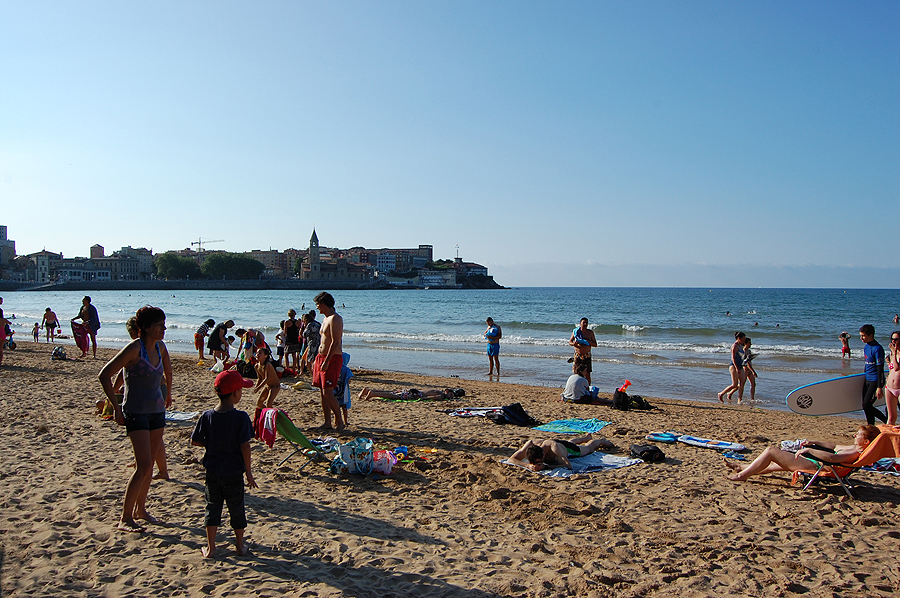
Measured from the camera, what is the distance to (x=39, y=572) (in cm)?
359

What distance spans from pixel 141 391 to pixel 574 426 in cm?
587

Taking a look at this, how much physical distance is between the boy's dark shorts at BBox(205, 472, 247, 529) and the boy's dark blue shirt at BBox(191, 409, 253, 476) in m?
0.07

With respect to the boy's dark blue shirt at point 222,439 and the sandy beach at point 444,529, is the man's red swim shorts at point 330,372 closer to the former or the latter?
the sandy beach at point 444,529

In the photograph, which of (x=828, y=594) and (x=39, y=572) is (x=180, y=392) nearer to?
(x=39, y=572)

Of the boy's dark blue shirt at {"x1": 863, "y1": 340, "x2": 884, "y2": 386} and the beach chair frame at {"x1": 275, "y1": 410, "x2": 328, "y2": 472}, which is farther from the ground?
the boy's dark blue shirt at {"x1": 863, "y1": 340, "x2": 884, "y2": 386}

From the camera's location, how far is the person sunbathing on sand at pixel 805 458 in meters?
5.36

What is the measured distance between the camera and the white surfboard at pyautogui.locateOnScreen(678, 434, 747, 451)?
7010mm

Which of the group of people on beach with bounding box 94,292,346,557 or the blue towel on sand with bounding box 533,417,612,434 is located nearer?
the group of people on beach with bounding box 94,292,346,557

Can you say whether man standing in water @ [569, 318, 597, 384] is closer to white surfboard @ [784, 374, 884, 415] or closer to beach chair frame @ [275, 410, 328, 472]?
white surfboard @ [784, 374, 884, 415]

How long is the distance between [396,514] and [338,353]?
8.35 ft

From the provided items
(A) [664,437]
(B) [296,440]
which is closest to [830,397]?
(A) [664,437]

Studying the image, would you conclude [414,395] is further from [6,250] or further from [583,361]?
[6,250]

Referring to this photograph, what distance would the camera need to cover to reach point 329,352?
683cm

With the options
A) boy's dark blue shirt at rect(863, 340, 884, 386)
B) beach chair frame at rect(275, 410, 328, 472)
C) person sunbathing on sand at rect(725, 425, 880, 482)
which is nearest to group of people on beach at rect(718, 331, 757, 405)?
boy's dark blue shirt at rect(863, 340, 884, 386)
